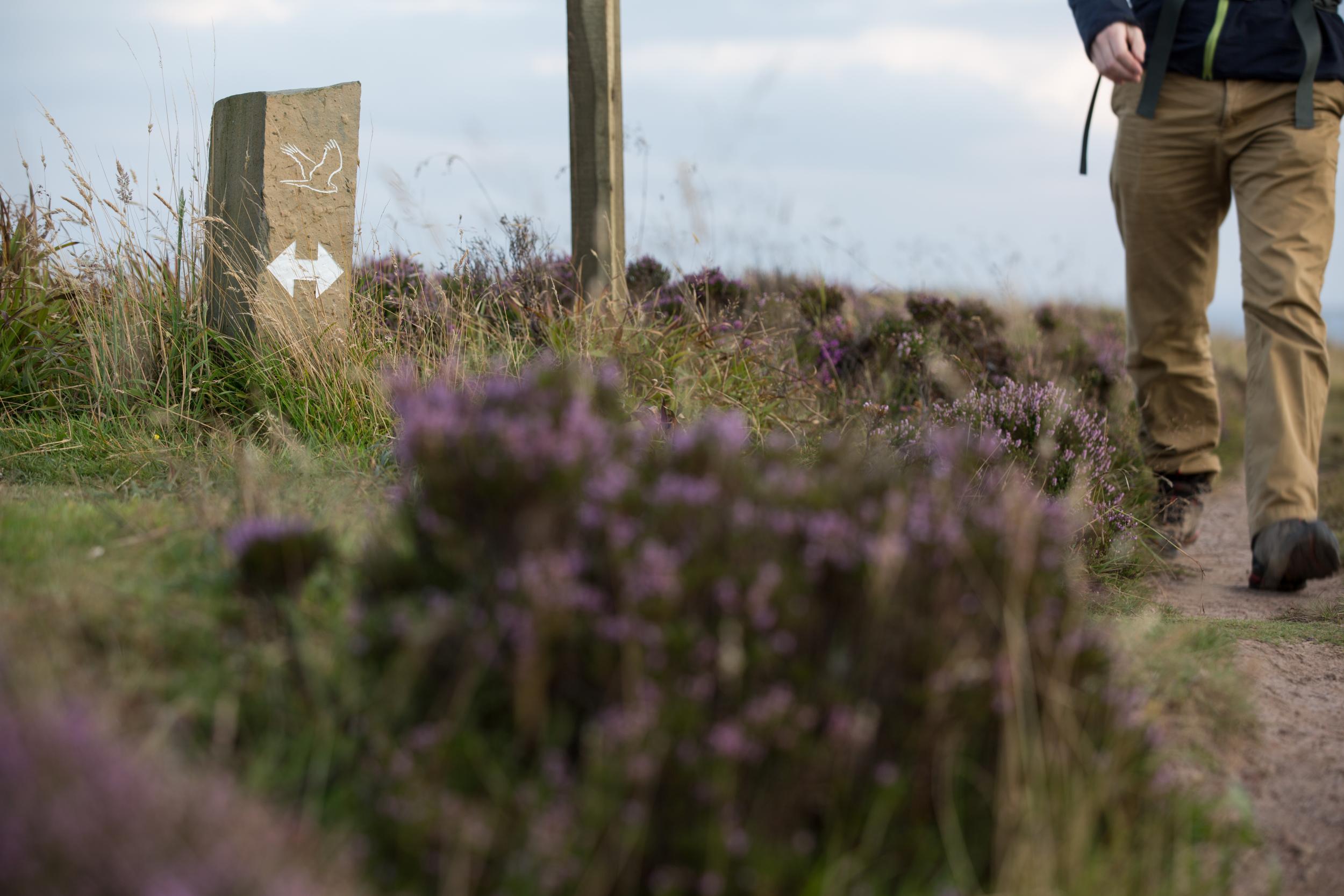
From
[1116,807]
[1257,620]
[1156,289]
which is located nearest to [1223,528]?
[1156,289]

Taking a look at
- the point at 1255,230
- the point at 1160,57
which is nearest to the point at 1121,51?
the point at 1160,57

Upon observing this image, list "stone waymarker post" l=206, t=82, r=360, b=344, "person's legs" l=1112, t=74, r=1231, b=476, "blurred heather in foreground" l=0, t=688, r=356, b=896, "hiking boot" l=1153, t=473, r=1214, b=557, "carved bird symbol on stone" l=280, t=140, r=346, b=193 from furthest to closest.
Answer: "hiking boot" l=1153, t=473, r=1214, b=557 < "carved bird symbol on stone" l=280, t=140, r=346, b=193 < "stone waymarker post" l=206, t=82, r=360, b=344 < "person's legs" l=1112, t=74, r=1231, b=476 < "blurred heather in foreground" l=0, t=688, r=356, b=896

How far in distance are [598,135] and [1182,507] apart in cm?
324

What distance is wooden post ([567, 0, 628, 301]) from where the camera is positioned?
4859 millimetres

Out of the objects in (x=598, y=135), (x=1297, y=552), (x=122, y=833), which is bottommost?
(x=1297, y=552)

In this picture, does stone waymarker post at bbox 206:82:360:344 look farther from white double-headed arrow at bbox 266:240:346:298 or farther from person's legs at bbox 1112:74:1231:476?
person's legs at bbox 1112:74:1231:476

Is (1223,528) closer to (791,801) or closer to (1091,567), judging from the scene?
(1091,567)

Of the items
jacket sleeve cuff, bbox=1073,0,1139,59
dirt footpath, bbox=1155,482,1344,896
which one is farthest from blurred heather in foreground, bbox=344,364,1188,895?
jacket sleeve cuff, bbox=1073,0,1139,59

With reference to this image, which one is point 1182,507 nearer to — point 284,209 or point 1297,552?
point 1297,552

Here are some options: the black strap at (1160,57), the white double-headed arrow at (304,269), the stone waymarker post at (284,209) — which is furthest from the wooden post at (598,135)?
the black strap at (1160,57)

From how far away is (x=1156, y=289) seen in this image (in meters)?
4.55

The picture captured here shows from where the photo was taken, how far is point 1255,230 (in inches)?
161

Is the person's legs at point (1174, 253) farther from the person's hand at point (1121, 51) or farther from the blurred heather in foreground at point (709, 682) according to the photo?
the blurred heather in foreground at point (709, 682)

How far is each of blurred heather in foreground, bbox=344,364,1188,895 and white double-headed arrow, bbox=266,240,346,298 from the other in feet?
10.4
